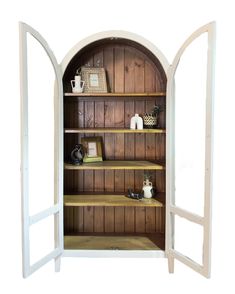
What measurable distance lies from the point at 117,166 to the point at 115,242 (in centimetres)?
75

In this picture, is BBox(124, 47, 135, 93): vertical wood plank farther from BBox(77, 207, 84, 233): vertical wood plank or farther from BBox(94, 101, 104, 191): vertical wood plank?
BBox(77, 207, 84, 233): vertical wood plank

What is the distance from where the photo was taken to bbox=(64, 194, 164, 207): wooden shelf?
9.98 ft

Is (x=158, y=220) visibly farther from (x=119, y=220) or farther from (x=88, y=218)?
(x=88, y=218)

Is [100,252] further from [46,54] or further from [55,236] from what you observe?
[46,54]

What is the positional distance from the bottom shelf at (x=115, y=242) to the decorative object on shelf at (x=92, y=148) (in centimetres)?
76

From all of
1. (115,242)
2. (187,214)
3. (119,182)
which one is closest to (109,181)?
(119,182)

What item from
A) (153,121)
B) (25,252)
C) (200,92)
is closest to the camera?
(25,252)

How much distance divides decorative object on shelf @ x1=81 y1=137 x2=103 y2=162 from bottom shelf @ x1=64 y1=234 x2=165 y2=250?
0.76m

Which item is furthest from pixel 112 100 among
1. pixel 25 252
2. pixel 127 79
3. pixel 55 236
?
pixel 25 252

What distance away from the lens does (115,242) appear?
3.25m

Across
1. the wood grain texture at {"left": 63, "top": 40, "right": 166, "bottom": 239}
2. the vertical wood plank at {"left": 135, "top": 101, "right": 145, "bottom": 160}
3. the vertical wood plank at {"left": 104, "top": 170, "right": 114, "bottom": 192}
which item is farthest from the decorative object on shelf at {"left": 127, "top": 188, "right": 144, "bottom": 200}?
the vertical wood plank at {"left": 135, "top": 101, "right": 145, "bottom": 160}

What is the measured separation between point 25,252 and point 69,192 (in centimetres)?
101

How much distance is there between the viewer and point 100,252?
10.0 feet

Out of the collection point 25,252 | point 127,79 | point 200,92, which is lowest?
point 25,252
